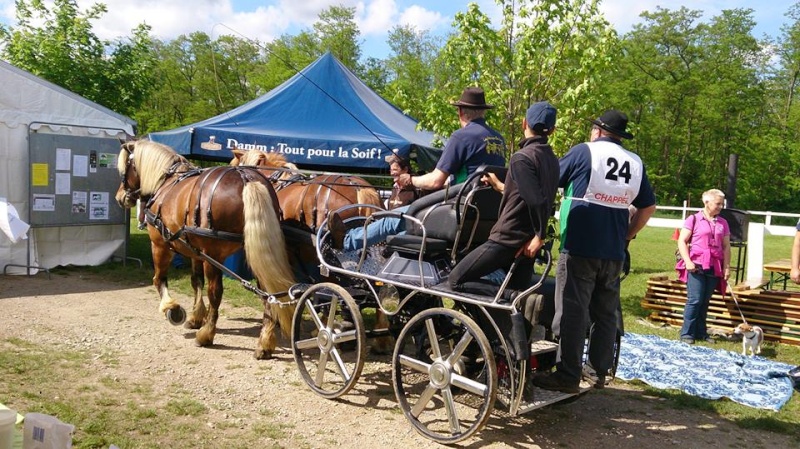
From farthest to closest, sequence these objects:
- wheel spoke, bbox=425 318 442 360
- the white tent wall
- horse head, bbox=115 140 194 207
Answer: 1. the white tent wall
2. horse head, bbox=115 140 194 207
3. wheel spoke, bbox=425 318 442 360

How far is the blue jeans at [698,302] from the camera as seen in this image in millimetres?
7184

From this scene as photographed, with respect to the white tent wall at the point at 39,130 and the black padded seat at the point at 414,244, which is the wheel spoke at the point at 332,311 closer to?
the black padded seat at the point at 414,244

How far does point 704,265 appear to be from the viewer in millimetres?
7184

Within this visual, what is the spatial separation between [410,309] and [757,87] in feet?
127

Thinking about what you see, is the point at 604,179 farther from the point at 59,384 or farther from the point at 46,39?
the point at 46,39

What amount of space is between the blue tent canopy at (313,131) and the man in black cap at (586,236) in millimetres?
4840

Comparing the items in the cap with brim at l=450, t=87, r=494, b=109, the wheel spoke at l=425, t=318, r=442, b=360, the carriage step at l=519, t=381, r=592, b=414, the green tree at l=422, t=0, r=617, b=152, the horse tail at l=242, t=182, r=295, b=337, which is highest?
the green tree at l=422, t=0, r=617, b=152

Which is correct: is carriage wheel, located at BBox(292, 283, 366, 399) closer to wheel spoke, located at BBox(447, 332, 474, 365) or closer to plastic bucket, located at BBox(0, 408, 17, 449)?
→ wheel spoke, located at BBox(447, 332, 474, 365)

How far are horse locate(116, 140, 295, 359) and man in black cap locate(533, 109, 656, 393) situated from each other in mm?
2423

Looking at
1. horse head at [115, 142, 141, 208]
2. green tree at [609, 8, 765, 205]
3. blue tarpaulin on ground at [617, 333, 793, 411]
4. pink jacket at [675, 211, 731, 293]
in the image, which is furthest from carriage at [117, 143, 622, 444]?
green tree at [609, 8, 765, 205]

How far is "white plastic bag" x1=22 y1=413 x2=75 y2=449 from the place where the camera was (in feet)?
8.86

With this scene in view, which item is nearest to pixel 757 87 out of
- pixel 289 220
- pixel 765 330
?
pixel 765 330

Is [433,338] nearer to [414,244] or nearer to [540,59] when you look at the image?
[414,244]

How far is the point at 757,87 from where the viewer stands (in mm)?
36656
